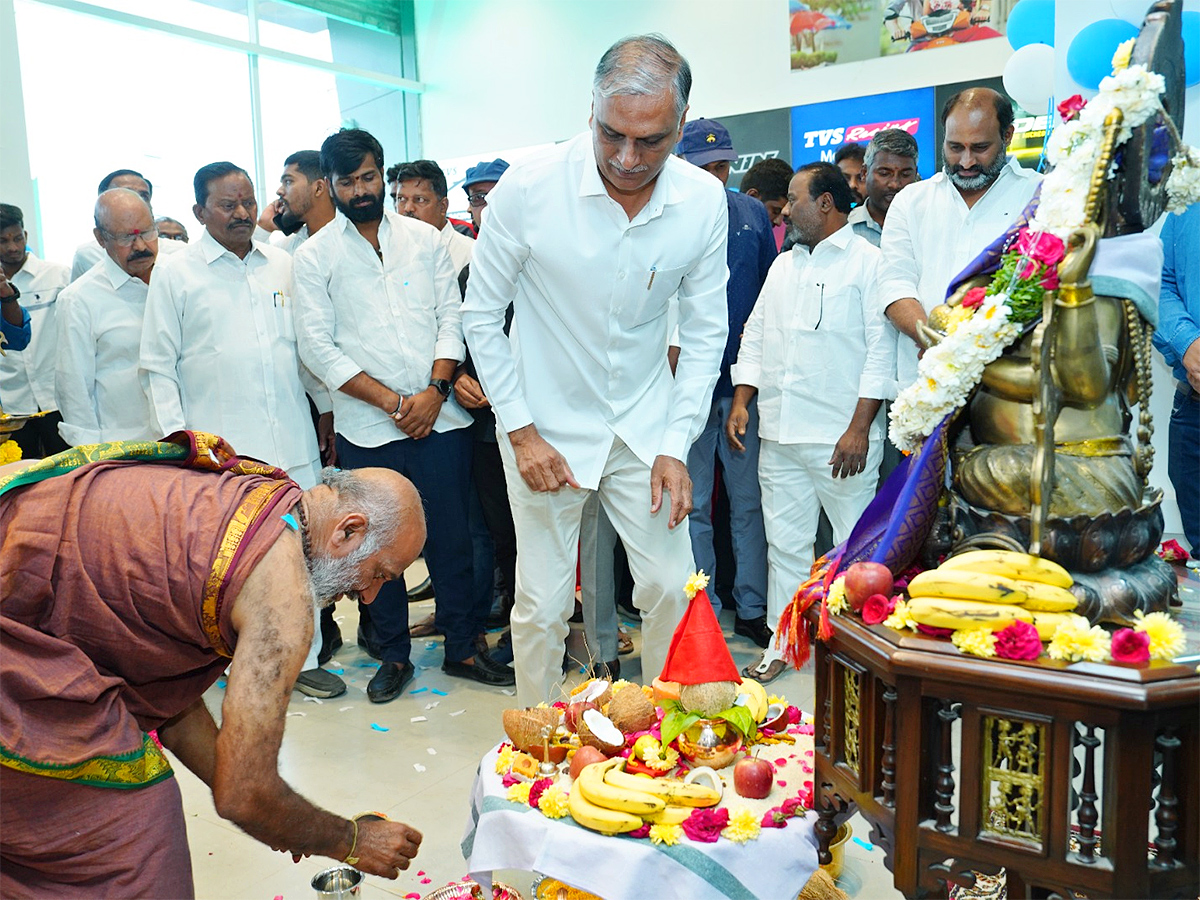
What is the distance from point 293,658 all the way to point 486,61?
10.4m

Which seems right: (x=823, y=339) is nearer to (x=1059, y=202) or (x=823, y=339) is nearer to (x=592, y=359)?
(x=592, y=359)

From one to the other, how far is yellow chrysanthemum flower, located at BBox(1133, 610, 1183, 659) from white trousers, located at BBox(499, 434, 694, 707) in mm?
1518

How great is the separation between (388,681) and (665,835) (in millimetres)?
2262

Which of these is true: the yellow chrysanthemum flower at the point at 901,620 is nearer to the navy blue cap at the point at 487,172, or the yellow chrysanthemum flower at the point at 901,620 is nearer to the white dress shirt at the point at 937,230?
the white dress shirt at the point at 937,230

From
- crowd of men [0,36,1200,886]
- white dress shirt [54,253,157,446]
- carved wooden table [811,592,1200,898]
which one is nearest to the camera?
carved wooden table [811,592,1200,898]

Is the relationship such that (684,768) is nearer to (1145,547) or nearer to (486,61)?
(1145,547)

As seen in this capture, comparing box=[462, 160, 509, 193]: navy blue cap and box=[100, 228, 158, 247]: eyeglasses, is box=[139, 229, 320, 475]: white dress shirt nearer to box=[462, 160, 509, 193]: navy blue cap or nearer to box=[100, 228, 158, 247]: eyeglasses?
box=[100, 228, 158, 247]: eyeglasses

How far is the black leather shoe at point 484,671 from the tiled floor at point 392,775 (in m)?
Answer: 0.04

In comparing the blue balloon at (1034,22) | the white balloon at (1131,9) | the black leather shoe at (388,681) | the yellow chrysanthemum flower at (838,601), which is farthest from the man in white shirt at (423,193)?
the yellow chrysanthemum flower at (838,601)

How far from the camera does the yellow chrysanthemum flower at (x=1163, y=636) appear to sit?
138 centimetres

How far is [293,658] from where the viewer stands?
5.42 ft

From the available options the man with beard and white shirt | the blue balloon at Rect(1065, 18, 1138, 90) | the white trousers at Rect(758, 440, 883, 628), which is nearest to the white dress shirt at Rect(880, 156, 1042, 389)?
the blue balloon at Rect(1065, 18, 1138, 90)

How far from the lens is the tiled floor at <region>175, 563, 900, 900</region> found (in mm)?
2580

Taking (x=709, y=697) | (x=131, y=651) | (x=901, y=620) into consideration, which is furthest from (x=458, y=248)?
(x=901, y=620)
